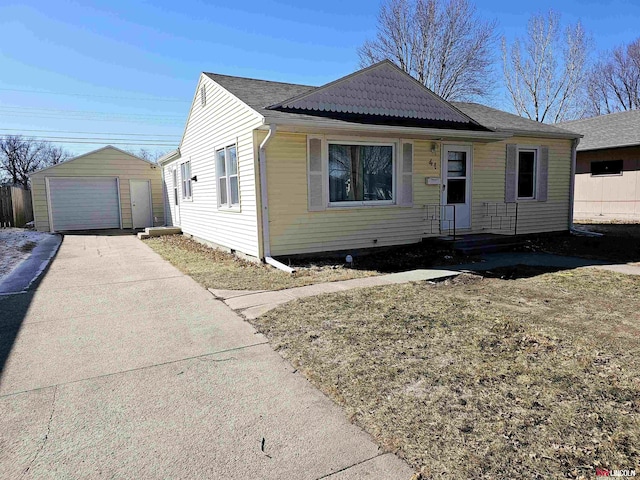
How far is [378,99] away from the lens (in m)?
8.88

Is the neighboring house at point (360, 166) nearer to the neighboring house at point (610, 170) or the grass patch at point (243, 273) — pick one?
the grass patch at point (243, 273)

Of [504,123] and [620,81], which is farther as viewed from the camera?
[620,81]

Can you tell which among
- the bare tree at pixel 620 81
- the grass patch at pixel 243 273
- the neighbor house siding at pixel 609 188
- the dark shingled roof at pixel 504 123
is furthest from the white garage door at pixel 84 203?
the bare tree at pixel 620 81

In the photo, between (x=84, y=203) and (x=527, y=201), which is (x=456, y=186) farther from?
(x=84, y=203)

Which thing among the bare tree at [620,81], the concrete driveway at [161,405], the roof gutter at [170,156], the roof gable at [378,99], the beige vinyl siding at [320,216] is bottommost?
the concrete driveway at [161,405]

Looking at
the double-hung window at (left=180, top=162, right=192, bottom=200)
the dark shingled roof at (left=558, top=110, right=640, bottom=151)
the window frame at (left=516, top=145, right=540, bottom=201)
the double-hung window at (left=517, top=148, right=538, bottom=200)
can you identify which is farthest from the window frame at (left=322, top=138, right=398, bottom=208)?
the dark shingled roof at (left=558, top=110, right=640, bottom=151)

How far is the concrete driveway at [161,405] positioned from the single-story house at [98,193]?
13.0 metres

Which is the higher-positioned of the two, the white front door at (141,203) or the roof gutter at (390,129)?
the roof gutter at (390,129)

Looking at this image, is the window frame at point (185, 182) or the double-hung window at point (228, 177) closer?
the double-hung window at point (228, 177)

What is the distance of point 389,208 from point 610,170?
13.7 meters

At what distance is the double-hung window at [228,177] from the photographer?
9.09m

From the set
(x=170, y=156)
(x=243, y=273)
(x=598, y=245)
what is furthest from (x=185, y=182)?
(x=598, y=245)

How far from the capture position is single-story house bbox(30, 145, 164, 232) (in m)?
16.2

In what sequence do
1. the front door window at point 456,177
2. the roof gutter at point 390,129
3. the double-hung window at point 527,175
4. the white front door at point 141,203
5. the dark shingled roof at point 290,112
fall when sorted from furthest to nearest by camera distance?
the white front door at point 141,203
the double-hung window at point 527,175
the front door window at point 456,177
the dark shingled roof at point 290,112
the roof gutter at point 390,129
